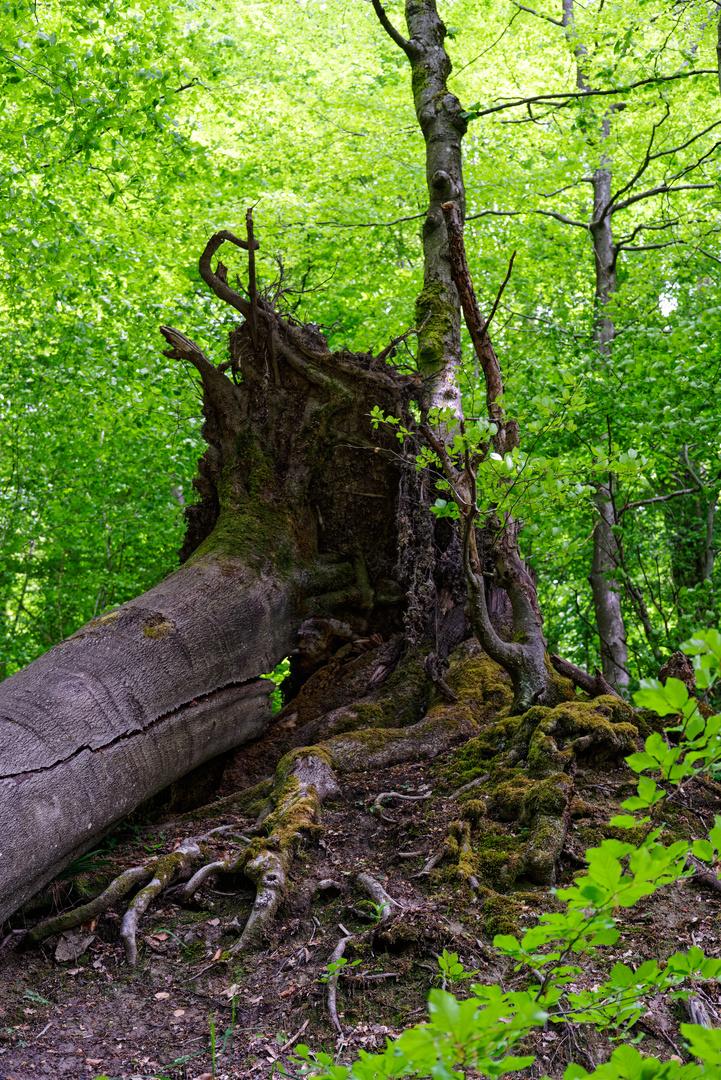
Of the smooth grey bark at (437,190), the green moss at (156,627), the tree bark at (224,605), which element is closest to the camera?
the tree bark at (224,605)

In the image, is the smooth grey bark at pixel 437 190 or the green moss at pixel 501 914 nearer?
the green moss at pixel 501 914

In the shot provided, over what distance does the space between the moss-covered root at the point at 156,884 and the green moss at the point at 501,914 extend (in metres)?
1.54

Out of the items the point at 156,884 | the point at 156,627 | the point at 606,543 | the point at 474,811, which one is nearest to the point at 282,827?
the point at 156,884

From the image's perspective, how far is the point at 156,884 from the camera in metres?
3.48

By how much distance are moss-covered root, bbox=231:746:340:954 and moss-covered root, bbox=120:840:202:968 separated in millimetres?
315

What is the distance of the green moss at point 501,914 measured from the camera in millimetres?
2828

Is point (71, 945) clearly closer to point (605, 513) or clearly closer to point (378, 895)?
point (378, 895)

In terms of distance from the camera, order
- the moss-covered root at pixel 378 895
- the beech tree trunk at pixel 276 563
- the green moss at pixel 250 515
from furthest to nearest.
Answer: the green moss at pixel 250 515, the beech tree trunk at pixel 276 563, the moss-covered root at pixel 378 895

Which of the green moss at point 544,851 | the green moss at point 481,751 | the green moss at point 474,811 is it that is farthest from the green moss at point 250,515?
the green moss at point 544,851

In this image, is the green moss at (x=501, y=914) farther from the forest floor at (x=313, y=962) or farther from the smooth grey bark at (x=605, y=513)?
the smooth grey bark at (x=605, y=513)

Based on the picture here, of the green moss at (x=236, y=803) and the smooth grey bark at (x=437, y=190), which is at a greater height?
the smooth grey bark at (x=437, y=190)

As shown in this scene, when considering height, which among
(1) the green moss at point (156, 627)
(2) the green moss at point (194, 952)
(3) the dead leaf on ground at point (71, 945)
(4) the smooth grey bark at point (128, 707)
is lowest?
(2) the green moss at point (194, 952)

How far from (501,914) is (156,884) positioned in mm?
1665

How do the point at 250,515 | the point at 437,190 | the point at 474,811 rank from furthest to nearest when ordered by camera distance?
the point at 437,190 → the point at 250,515 → the point at 474,811
